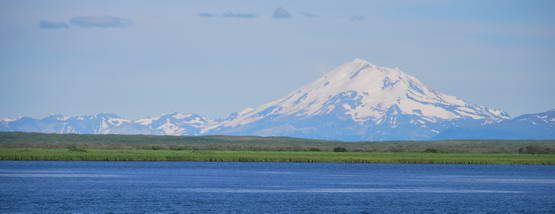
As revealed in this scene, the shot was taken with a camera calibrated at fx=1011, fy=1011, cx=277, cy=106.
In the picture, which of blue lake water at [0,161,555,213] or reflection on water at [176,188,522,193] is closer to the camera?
blue lake water at [0,161,555,213]

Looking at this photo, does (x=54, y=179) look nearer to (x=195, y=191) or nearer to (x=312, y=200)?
(x=195, y=191)

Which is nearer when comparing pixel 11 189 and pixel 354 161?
pixel 11 189

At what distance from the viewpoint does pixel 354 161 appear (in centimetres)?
14600

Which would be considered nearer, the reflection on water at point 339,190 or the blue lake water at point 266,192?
the blue lake water at point 266,192

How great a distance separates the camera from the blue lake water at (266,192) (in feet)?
218

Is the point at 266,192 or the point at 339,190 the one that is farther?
the point at 339,190

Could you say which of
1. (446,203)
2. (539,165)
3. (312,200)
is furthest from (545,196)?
(539,165)

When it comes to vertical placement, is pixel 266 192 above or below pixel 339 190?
below

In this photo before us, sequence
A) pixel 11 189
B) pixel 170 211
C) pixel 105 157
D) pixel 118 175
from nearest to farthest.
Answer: pixel 170 211, pixel 11 189, pixel 118 175, pixel 105 157

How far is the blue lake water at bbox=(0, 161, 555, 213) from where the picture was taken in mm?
66312

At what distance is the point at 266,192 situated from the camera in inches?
3145

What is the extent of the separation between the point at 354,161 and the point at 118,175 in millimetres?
52241

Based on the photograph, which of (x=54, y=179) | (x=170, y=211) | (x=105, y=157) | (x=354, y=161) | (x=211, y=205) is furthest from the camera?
(x=354, y=161)

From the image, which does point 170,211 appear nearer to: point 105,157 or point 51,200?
point 51,200
